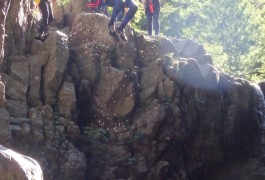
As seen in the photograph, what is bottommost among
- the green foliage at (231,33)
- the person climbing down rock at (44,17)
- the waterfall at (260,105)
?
the waterfall at (260,105)

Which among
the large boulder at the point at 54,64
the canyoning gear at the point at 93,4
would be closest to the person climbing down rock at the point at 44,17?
the large boulder at the point at 54,64

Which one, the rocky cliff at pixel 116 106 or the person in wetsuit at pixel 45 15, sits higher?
the person in wetsuit at pixel 45 15

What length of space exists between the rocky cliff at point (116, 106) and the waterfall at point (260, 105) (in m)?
0.86

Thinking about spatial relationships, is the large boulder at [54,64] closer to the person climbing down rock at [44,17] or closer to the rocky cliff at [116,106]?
the rocky cliff at [116,106]

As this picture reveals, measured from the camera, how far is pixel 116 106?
12.3m

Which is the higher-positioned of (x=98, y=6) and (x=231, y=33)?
(x=98, y=6)

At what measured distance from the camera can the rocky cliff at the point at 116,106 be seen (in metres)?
10.4

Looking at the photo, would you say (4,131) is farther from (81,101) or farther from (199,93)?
(199,93)

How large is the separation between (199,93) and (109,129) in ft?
11.5

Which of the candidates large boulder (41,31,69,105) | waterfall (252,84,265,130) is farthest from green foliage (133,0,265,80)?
large boulder (41,31,69,105)

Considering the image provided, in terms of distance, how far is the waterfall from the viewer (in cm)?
1606

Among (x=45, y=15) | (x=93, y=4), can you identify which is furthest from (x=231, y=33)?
(x=45, y=15)

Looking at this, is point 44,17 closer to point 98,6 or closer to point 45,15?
point 45,15

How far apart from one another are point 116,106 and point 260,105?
6738 millimetres
